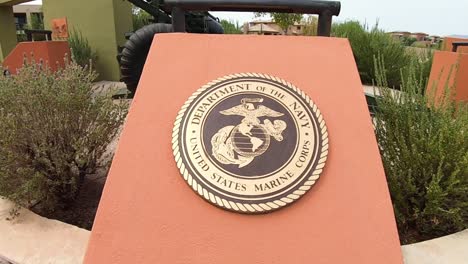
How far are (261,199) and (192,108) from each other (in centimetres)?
41

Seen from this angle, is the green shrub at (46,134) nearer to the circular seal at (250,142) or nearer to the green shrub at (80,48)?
the circular seal at (250,142)

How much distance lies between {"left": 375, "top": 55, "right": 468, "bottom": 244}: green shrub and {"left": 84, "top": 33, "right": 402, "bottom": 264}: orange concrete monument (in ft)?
1.27

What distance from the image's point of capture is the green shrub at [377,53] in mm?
6742

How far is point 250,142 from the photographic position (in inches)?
48.4

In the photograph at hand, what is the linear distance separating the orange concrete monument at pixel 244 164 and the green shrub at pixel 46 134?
23.5 inches

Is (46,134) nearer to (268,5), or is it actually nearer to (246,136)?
(246,136)

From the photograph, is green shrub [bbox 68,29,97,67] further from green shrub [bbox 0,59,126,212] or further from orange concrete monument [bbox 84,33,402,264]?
orange concrete monument [bbox 84,33,402,264]

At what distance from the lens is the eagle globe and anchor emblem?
121 cm

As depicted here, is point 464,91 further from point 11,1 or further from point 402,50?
point 11,1

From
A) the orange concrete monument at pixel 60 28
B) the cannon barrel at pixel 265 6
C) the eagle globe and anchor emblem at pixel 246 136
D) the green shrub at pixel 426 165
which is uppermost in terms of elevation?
the cannon barrel at pixel 265 6

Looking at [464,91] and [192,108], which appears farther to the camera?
[464,91]

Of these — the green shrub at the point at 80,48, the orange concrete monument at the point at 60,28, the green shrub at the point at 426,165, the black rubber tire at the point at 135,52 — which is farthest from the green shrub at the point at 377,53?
the orange concrete monument at the point at 60,28

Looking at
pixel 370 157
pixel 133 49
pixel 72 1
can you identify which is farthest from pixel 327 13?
pixel 72 1

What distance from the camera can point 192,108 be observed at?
1.29 metres
